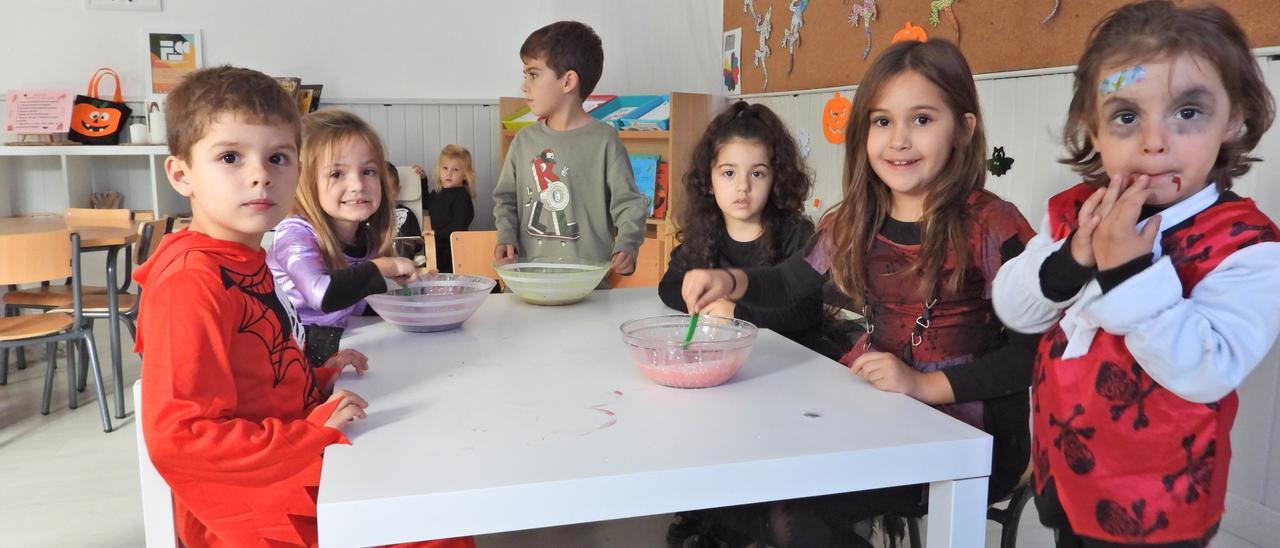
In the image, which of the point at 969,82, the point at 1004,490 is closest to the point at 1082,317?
the point at 1004,490

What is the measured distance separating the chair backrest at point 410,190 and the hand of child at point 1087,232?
4240mm

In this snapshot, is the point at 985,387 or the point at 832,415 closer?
the point at 832,415

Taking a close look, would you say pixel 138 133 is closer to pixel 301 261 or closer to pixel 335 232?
pixel 335 232

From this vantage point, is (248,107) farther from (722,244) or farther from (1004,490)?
(1004,490)

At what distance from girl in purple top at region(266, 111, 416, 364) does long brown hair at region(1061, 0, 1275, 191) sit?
3.74 feet

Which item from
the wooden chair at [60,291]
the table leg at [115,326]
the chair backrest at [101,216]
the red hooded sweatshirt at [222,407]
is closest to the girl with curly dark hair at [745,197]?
the red hooded sweatshirt at [222,407]

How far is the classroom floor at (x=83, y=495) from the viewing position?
212cm

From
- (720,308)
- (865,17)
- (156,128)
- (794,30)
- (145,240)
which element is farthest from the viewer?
(156,128)

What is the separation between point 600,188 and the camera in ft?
9.04

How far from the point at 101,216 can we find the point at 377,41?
1951 millimetres

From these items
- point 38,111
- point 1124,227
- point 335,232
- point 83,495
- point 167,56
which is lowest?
point 83,495

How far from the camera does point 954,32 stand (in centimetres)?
266

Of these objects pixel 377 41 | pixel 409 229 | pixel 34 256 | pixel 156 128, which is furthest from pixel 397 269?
pixel 377 41

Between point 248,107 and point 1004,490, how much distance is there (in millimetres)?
1188
